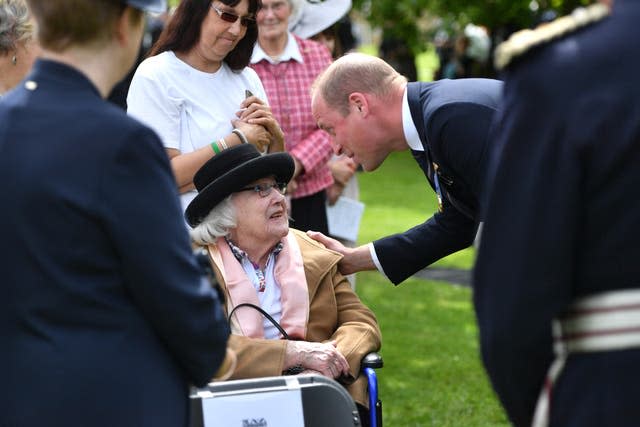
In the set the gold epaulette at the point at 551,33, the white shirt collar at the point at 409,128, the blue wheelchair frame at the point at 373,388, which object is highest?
the gold epaulette at the point at 551,33

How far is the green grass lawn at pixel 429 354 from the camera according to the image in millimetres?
6035

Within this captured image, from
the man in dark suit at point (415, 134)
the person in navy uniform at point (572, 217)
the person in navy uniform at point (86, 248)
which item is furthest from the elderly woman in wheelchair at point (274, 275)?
the person in navy uniform at point (572, 217)

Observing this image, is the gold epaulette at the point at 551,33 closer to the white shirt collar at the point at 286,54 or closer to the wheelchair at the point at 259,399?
the wheelchair at the point at 259,399

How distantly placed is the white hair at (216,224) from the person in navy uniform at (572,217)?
7.23ft

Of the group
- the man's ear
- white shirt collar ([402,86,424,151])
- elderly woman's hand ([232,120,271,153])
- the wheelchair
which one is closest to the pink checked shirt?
elderly woman's hand ([232,120,271,153])

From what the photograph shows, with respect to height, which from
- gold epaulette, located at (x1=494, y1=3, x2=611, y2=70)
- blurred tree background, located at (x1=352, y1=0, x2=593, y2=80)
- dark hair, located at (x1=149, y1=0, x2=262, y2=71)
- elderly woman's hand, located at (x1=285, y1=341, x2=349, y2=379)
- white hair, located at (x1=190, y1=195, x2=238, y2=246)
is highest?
gold epaulette, located at (x1=494, y1=3, x2=611, y2=70)

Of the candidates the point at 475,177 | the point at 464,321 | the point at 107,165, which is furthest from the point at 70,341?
the point at 464,321

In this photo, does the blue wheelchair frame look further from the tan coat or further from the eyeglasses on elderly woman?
the eyeglasses on elderly woman

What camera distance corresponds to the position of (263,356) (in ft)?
13.6

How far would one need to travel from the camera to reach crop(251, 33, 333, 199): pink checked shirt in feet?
19.6

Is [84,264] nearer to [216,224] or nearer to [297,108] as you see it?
[216,224]

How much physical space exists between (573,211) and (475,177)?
1.65m

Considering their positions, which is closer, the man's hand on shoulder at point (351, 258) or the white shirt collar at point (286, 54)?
the man's hand on shoulder at point (351, 258)

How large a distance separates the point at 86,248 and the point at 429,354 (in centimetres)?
517
